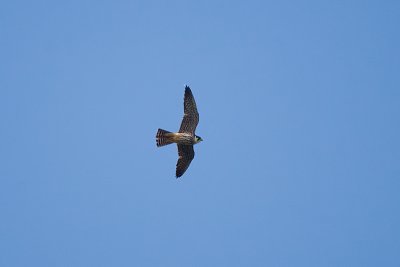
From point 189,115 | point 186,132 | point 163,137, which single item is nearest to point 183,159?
point 186,132

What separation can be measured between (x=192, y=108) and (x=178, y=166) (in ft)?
8.32

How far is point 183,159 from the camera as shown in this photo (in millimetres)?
25609

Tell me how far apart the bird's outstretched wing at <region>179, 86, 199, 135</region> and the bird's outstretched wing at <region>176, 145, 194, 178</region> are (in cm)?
102

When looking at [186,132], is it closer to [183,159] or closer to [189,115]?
[189,115]

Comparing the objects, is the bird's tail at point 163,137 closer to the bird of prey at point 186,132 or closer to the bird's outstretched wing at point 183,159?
the bird of prey at point 186,132

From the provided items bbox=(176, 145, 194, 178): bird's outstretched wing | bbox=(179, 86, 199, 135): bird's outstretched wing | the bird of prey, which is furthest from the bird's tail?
bbox=(176, 145, 194, 178): bird's outstretched wing

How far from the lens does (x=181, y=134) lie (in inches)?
961

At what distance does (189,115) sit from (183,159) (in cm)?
201

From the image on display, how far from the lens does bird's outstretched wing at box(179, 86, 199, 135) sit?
79.7 feet

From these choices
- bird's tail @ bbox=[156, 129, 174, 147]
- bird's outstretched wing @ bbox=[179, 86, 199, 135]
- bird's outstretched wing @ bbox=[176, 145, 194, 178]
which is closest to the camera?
bird's tail @ bbox=[156, 129, 174, 147]

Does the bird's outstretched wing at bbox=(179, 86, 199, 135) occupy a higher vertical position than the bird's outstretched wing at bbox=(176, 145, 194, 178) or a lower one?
higher

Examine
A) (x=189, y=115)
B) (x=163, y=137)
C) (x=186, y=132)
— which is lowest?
(x=163, y=137)

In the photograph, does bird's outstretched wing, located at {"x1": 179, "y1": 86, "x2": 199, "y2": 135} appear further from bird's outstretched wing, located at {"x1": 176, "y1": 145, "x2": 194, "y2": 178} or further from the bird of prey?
bird's outstretched wing, located at {"x1": 176, "y1": 145, "x2": 194, "y2": 178}

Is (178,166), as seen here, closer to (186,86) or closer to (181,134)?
(181,134)
